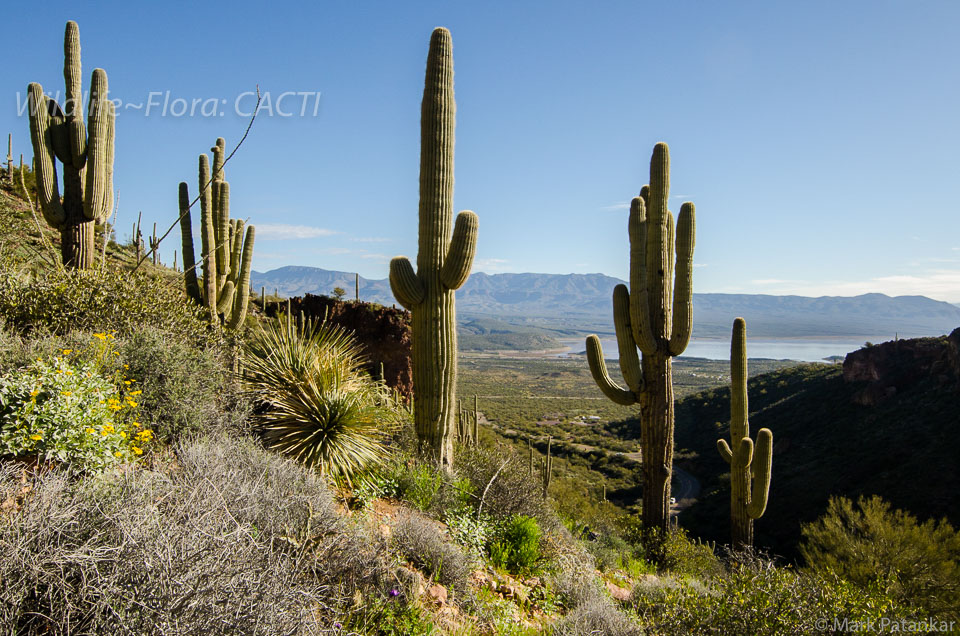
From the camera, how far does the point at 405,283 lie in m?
7.32

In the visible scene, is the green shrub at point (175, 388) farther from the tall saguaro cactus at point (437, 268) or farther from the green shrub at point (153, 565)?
the tall saguaro cactus at point (437, 268)

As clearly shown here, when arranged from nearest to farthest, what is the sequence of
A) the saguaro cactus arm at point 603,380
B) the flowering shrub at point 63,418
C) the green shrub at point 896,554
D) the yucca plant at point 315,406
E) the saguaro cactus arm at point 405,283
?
the flowering shrub at point 63,418
the yucca plant at point 315,406
the saguaro cactus arm at point 405,283
the green shrub at point 896,554
the saguaro cactus arm at point 603,380

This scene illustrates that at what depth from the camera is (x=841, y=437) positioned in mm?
25656

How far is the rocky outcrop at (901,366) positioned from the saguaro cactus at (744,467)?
1968cm

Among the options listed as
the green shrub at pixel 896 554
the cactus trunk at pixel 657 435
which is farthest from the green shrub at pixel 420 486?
the green shrub at pixel 896 554

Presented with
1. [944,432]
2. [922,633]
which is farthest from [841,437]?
[922,633]

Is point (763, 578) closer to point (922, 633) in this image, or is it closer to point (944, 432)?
point (922, 633)

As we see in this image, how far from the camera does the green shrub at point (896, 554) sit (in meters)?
10.7

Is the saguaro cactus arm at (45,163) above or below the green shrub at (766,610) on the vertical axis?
above

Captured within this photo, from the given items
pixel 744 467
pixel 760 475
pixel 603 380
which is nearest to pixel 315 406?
pixel 603 380

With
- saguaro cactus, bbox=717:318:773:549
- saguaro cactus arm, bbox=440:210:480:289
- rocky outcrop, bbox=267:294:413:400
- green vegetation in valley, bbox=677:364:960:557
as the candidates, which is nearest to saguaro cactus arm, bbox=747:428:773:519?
saguaro cactus, bbox=717:318:773:549

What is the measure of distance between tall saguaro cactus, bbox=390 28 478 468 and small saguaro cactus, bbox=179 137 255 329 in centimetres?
527

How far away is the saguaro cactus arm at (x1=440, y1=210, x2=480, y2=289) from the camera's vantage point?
741 cm

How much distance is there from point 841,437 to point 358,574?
29.4 metres
